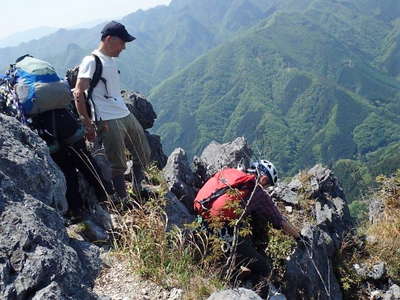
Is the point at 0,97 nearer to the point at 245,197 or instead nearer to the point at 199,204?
the point at 199,204

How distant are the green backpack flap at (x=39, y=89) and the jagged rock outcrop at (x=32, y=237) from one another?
5.68ft

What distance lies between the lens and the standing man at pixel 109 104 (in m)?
7.68

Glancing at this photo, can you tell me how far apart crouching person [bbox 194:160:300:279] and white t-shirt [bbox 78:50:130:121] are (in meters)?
2.27

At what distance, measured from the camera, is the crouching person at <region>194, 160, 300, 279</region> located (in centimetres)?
642

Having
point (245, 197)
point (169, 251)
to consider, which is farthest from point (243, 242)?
point (169, 251)

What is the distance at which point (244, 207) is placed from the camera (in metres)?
6.51

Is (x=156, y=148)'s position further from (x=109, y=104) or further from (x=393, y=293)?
(x=393, y=293)

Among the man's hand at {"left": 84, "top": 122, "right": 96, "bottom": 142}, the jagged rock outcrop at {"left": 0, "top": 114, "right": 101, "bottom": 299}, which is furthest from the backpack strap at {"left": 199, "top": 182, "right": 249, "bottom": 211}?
the man's hand at {"left": 84, "top": 122, "right": 96, "bottom": 142}

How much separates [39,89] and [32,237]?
3.60 m

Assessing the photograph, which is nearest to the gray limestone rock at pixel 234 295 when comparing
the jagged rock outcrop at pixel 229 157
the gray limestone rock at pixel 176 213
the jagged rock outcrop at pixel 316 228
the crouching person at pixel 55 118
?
the jagged rock outcrop at pixel 316 228

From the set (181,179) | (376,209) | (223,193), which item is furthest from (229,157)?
(223,193)

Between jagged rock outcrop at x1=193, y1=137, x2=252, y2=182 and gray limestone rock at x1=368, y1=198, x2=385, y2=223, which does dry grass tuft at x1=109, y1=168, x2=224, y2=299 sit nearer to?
jagged rock outcrop at x1=193, y1=137, x2=252, y2=182

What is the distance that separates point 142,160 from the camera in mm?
8695

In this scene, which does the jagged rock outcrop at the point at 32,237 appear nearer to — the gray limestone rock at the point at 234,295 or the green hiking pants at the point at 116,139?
the gray limestone rock at the point at 234,295
